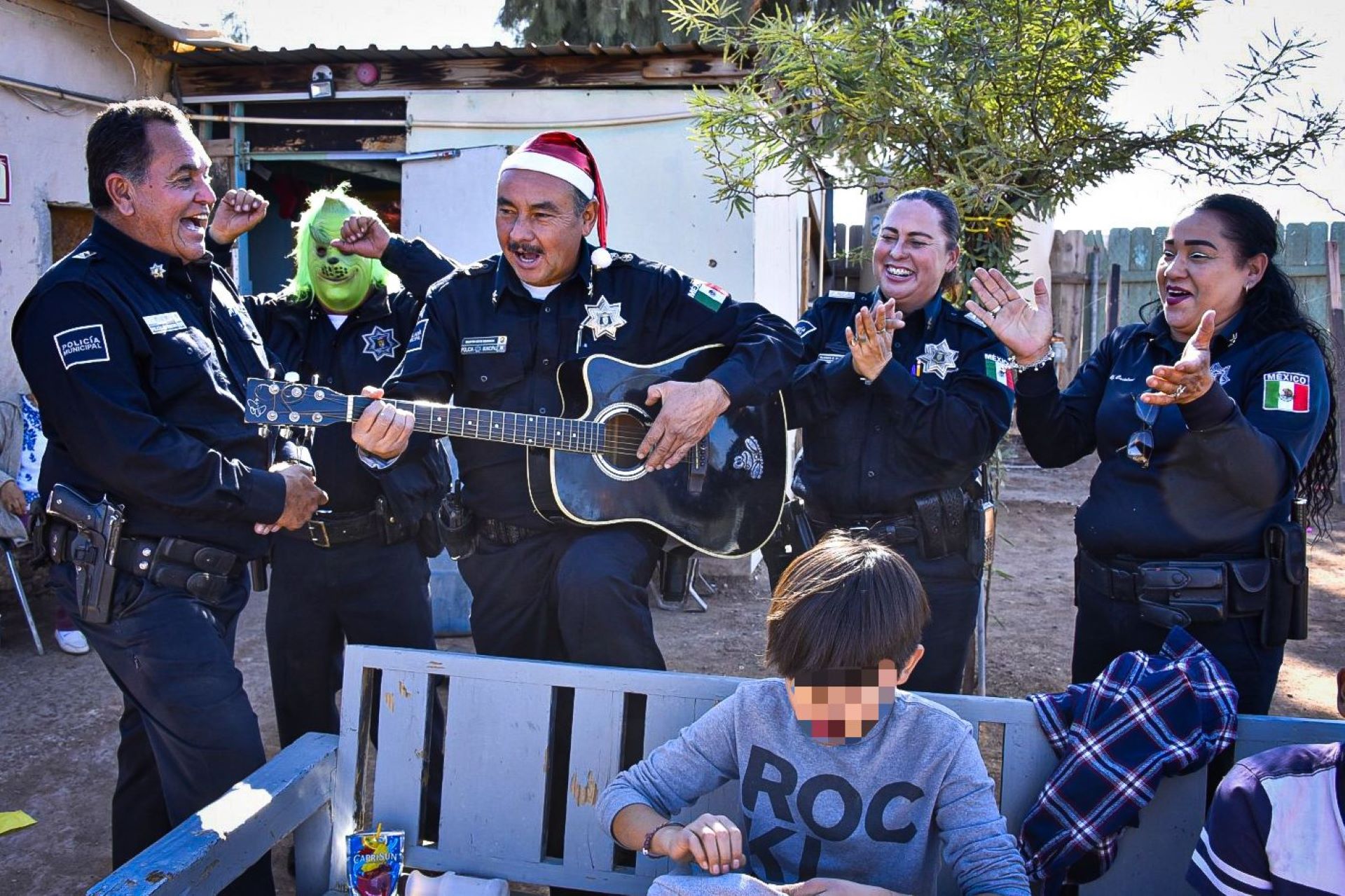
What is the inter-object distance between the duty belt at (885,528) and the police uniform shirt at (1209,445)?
1.65ft

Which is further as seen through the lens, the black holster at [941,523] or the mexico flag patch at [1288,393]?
the black holster at [941,523]

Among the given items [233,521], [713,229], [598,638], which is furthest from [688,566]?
[713,229]

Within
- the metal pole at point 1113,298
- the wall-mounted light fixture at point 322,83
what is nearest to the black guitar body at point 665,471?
the wall-mounted light fixture at point 322,83

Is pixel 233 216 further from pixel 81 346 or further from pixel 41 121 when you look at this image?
pixel 41 121

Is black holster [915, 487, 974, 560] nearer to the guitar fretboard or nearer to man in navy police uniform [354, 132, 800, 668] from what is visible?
man in navy police uniform [354, 132, 800, 668]

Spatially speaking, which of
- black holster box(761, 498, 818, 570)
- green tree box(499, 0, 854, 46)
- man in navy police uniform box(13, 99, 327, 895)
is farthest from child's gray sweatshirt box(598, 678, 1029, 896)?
green tree box(499, 0, 854, 46)

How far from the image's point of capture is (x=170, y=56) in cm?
786

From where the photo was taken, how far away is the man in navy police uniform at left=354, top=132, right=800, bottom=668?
10.6 ft

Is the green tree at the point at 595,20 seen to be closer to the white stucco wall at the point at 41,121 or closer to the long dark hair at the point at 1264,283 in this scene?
the white stucco wall at the point at 41,121

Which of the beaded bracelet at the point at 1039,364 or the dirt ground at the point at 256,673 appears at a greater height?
the beaded bracelet at the point at 1039,364

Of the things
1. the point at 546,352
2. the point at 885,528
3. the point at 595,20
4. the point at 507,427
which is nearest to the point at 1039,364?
the point at 885,528

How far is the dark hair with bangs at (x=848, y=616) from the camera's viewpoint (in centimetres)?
206

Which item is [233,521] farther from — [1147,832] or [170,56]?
[170,56]

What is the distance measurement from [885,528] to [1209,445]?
Result: 1012mm
